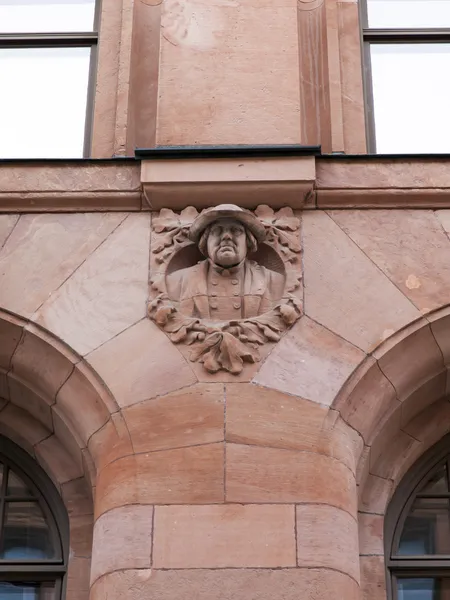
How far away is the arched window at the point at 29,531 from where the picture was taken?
8609 mm

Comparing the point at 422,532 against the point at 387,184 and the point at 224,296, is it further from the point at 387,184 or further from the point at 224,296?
the point at 387,184

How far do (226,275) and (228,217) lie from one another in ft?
1.31

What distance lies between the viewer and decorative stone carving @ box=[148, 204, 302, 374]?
337 inches

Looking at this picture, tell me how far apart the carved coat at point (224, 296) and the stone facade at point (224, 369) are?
161 millimetres

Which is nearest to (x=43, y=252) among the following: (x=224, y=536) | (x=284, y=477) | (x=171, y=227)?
(x=171, y=227)

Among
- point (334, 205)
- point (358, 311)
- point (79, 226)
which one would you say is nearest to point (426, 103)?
point (334, 205)

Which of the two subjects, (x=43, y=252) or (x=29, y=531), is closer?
(x=29, y=531)

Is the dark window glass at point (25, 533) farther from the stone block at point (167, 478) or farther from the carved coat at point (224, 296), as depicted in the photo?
the carved coat at point (224, 296)

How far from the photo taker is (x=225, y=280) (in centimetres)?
887

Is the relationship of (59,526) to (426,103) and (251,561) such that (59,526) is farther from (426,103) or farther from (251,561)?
(426,103)

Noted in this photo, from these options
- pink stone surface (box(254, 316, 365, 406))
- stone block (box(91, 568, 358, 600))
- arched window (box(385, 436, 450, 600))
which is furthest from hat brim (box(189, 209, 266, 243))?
stone block (box(91, 568, 358, 600))

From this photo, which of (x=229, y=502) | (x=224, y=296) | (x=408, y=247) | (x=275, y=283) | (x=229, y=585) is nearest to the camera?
(x=229, y=585)

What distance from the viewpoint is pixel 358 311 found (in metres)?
8.74

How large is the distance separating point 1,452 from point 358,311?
2.68 m
